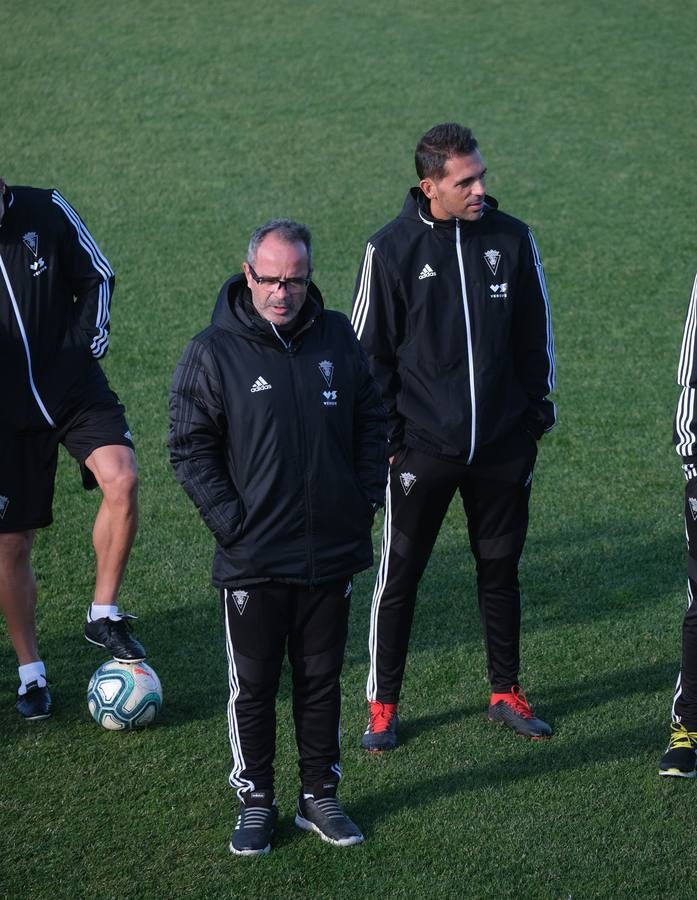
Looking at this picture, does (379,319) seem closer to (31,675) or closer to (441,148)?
(441,148)

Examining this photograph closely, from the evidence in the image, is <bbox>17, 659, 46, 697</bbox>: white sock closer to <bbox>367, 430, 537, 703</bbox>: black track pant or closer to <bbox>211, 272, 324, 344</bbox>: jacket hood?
<bbox>367, 430, 537, 703</bbox>: black track pant

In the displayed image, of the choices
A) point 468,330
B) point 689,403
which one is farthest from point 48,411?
point 689,403

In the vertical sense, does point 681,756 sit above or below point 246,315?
below

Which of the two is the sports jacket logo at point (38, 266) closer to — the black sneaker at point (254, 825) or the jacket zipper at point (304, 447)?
the jacket zipper at point (304, 447)

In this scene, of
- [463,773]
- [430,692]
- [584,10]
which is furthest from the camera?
[584,10]

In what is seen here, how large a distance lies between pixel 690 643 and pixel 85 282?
2.88 meters

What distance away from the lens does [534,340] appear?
5020 mm

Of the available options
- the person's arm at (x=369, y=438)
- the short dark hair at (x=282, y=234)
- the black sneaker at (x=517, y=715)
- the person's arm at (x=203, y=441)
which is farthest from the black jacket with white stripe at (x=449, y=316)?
the black sneaker at (x=517, y=715)

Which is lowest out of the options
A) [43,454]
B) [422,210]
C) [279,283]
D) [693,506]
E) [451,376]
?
[693,506]

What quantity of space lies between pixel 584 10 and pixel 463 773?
1669cm

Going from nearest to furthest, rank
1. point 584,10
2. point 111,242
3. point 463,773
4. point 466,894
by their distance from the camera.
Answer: point 466,894 → point 463,773 → point 111,242 → point 584,10

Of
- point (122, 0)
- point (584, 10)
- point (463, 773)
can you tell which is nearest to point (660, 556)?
point (463, 773)

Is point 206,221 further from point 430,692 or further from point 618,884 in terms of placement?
point 618,884

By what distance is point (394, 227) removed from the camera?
493 centimetres
